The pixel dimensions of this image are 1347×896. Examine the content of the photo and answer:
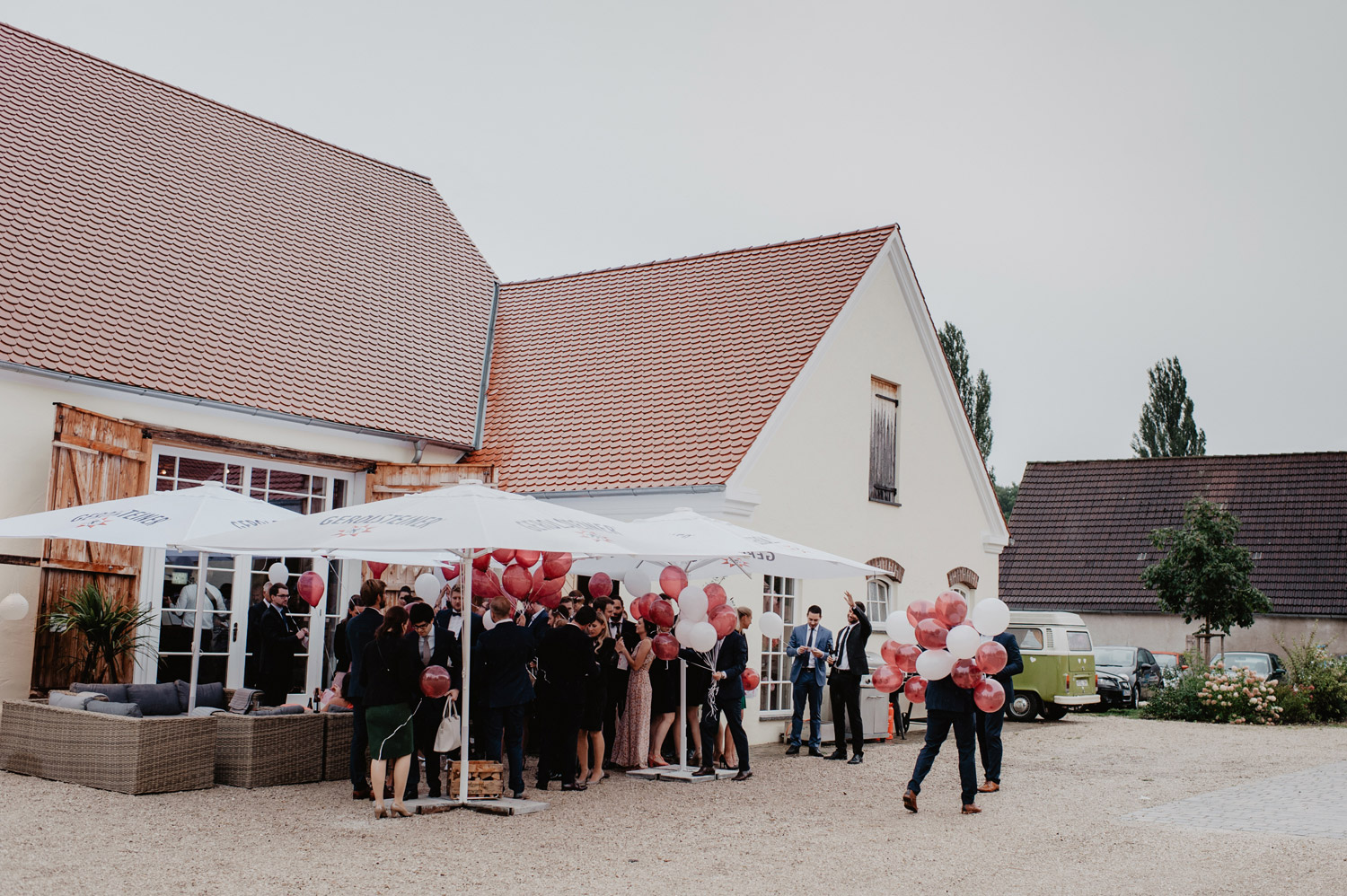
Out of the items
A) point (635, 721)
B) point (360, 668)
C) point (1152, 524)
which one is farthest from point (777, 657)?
point (1152, 524)

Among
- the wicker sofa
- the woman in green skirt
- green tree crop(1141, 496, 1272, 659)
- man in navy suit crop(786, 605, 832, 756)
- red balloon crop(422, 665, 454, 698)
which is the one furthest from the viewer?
green tree crop(1141, 496, 1272, 659)

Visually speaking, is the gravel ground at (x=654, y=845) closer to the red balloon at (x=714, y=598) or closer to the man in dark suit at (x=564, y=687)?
the man in dark suit at (x=564, y=687)

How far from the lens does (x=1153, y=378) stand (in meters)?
52.2

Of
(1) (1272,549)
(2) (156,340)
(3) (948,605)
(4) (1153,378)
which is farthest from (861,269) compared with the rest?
(4) (1153,378)

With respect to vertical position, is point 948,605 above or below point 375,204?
below

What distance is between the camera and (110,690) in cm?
1089

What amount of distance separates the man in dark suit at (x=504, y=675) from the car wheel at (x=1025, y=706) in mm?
13436

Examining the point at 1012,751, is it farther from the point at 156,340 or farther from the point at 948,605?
the point at 156,340

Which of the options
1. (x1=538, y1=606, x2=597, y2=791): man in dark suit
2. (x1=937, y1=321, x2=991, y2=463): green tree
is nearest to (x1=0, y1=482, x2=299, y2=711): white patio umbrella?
(x1=538, y1=606, x2=597, y2=791): man in dark suit

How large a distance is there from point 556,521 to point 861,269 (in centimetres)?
1017

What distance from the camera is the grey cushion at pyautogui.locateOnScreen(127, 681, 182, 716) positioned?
36.5 feet

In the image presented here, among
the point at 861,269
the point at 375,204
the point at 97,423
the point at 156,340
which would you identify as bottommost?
the point at 97,423

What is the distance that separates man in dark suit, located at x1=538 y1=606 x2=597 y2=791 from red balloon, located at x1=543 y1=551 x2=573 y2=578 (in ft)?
1.47

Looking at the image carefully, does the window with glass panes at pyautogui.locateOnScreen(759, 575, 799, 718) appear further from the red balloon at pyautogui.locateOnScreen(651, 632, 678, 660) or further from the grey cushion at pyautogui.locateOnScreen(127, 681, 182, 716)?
the grey cushion at pyautogui.locateOnScreen(127, 681, 182, 716)
